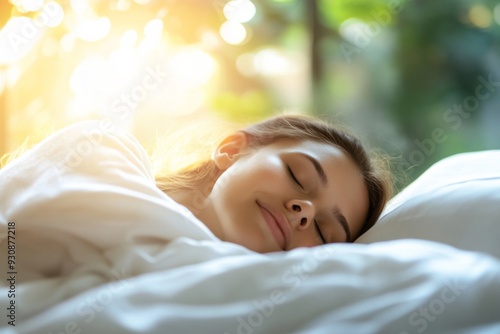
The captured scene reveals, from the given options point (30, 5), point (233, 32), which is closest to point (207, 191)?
point (30, 5)

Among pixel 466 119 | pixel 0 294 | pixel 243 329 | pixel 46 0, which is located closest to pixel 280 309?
pixel 243 329

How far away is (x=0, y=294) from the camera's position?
0.67 m

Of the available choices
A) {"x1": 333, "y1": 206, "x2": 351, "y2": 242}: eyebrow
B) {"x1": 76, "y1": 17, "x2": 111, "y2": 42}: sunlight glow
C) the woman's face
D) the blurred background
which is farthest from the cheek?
{"x1": 76, "y1": 17, "x2": 111, "y2": 42}: sunlight glow

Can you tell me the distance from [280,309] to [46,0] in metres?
1.89

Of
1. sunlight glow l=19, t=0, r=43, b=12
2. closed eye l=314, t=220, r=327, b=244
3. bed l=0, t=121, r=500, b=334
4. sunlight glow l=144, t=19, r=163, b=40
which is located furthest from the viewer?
sunlight glow l=144, t=19, r=163, b=40

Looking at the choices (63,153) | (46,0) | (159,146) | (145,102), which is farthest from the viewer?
(145,102)

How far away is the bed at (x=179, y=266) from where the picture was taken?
2.00 feet

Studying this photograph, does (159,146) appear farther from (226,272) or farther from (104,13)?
(104,13)

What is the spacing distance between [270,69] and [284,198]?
1718 millimetres

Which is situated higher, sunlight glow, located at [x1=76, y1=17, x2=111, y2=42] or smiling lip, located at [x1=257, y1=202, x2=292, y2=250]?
smiling lip, located at [x1=257, y1=202, x2=292, y2=250]

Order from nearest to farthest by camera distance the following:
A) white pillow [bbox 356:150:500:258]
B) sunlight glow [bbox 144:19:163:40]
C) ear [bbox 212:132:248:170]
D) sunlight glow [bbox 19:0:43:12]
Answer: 1. white pillow [bbox 356:150:500:258]
2. ear [bbox 212:132:248:170]
3. sunlight glow [bbox 19:0:43:12]
4. sunlight glow [bbox 144:19:163:40]

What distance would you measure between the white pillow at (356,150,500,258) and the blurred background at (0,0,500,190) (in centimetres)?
122

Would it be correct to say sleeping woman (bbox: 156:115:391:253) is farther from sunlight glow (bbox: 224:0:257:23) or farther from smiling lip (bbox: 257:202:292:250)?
sunlight glow (bbox: 224:0:257:23)

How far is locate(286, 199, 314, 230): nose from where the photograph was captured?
3.37 feet
